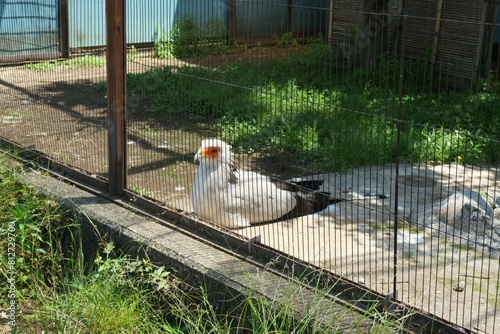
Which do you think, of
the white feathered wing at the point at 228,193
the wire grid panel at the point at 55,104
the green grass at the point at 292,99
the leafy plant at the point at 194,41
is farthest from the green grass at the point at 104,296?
the leafy plant at the point at 194,41

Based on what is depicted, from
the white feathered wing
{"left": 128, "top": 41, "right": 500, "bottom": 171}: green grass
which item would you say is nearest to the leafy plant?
{"left": 128, "top": 41, "right": 500, "bottom": 171}: green grass

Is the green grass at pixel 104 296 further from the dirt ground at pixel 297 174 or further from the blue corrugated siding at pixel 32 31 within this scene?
the blue corrugated siding at pixel 32 31

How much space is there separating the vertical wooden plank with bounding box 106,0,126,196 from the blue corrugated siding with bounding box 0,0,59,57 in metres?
1.45

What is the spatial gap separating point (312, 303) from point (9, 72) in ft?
16.1

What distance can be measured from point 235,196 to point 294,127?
0.73 metres

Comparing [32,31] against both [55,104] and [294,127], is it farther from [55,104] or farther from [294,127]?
[294,127]

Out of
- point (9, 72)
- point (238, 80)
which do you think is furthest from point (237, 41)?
point (9, 72)

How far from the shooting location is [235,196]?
5.84 m

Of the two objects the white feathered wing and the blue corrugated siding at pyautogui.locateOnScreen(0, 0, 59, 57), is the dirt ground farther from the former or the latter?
the blue corrugated siding at pyautogui.locateOnScreen(0, 0, 59, 57)

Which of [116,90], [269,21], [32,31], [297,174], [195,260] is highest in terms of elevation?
[269,21]

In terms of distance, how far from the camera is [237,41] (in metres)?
5.35

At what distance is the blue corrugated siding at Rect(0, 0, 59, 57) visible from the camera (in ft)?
24.8

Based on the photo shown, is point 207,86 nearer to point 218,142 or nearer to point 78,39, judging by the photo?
point 218,142

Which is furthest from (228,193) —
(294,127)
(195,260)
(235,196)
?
(195,260)
